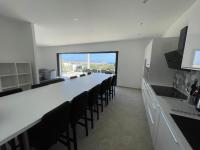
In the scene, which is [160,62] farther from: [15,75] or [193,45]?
[15,75]

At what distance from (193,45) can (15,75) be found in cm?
424

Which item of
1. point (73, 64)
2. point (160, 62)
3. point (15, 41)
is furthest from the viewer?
point (73, 64)

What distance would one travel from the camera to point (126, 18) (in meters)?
2.67

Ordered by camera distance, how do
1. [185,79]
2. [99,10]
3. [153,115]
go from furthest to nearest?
[99,10] < [185,79] < [153,115]

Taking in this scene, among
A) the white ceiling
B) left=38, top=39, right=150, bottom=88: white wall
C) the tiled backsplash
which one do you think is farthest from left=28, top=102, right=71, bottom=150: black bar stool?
left=38, top=39, right=150, bottom=88: white wall

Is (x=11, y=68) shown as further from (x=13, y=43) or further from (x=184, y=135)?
(x=184, y=135)

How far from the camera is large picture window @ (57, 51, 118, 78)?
603 cm

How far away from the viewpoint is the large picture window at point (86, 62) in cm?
603

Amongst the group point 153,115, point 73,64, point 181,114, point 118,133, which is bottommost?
point 118,133

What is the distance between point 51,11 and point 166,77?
131 inches

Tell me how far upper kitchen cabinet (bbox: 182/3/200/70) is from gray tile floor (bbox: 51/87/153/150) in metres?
1.55

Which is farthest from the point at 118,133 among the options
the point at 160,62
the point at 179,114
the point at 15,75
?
the point at 15,75

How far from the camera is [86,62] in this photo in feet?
22.8

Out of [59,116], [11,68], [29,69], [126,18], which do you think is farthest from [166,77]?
[11,68]
